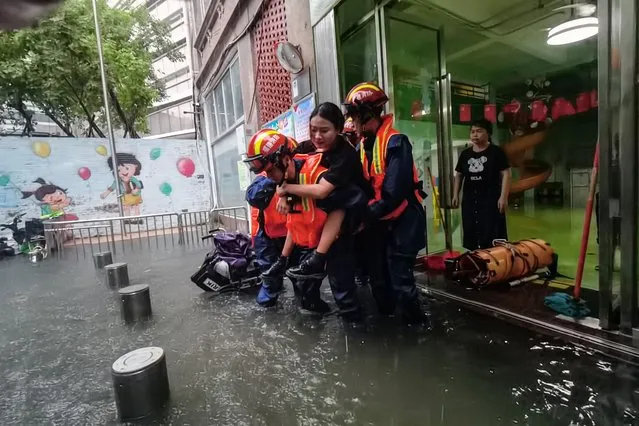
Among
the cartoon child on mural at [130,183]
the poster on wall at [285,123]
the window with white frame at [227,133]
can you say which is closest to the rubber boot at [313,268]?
the poster on wall at [285,123]

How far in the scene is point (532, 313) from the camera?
263 cm

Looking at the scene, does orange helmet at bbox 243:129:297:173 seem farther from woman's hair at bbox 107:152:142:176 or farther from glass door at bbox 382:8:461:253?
woman's hair at bbox 107:152:142:176

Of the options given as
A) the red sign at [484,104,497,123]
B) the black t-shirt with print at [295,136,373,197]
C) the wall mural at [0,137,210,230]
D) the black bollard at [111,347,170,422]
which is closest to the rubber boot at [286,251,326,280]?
the black t-shirt with print at [295,136,373,197]

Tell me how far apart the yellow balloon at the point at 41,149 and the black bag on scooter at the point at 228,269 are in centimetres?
978

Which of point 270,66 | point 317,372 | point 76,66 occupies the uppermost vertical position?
point 76,66

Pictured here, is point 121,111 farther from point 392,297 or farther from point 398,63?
point 392,297

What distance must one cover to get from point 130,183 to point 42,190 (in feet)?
7.98

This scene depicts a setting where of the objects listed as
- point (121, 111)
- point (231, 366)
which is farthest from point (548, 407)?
point (121, 111)

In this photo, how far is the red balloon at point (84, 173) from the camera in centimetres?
1102

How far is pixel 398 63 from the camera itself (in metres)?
4.49

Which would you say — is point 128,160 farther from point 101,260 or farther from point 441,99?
point 441,99

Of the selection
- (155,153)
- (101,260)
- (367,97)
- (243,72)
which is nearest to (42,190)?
(155,153)

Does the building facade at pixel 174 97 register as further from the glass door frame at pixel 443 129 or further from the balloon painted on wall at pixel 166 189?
the glass door frame at pixel 443 129

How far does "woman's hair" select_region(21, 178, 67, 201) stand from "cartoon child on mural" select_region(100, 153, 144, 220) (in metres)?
1.87
